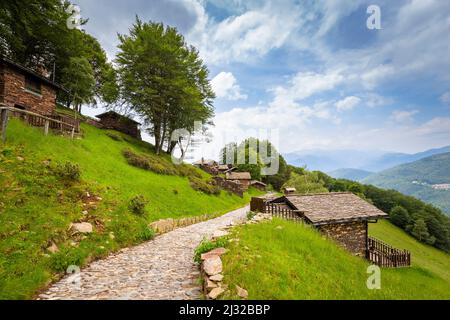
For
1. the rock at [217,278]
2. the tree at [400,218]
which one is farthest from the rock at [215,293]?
the tree at [400,218]

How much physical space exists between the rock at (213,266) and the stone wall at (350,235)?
12.0m

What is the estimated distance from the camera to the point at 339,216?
660 inches

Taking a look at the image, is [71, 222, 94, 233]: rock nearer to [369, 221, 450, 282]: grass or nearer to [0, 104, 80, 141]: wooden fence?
[0, 104, 80, 141]: wooden fence

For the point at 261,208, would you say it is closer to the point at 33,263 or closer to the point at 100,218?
the point at 100,218

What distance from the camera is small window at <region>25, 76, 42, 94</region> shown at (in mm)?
21477

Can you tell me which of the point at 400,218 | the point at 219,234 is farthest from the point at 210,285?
the point at 400,218

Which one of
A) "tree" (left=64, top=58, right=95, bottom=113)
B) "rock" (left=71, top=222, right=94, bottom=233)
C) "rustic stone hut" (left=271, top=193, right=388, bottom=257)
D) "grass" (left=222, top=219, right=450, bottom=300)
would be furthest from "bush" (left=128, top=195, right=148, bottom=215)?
"tree" (left=64, top=58, right=95, bottom=113)

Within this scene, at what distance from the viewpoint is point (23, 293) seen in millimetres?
5742

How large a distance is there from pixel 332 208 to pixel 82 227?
17157 mm

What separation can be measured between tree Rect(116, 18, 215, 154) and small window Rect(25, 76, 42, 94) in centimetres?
1181

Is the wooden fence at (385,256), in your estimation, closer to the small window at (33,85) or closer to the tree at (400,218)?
the small window at (33,85)

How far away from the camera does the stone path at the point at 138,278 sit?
6.01 meters

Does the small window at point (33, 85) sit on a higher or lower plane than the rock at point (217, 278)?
higher
